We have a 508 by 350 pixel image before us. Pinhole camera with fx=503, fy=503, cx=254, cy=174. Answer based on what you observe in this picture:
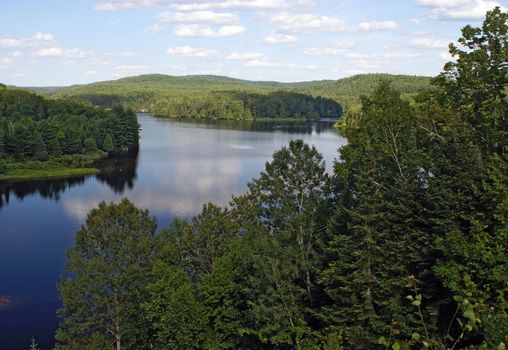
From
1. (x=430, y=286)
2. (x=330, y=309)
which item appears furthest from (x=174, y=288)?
(x=430, y=286)

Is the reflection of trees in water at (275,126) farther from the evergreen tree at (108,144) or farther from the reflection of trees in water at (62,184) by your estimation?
the reflection of trees in water at (62,184)

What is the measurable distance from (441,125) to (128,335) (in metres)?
15.6

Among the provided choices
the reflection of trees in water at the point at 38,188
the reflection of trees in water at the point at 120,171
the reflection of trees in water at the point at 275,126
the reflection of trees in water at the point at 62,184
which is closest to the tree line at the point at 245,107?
the reflection of trees in water at the point at 275,126

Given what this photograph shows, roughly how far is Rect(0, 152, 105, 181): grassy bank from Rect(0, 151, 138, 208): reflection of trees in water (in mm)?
2306

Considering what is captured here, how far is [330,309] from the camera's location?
1753cm

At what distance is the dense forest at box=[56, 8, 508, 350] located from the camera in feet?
50.6

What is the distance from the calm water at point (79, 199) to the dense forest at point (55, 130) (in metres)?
5.80

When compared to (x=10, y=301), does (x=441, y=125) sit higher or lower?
higher

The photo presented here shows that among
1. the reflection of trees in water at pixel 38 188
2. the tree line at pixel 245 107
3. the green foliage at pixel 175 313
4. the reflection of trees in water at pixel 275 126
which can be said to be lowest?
the reflection of trees in water at pixel 38 188

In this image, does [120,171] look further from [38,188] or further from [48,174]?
[38,188]

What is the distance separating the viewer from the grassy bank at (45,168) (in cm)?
6812

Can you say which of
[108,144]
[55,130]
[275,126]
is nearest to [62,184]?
[55,130]

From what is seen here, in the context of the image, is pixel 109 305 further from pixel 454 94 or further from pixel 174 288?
pixel 454 94

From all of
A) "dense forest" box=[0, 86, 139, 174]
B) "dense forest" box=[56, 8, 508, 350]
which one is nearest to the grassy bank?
"dense forest" box=[0, 86, 139, 174]
